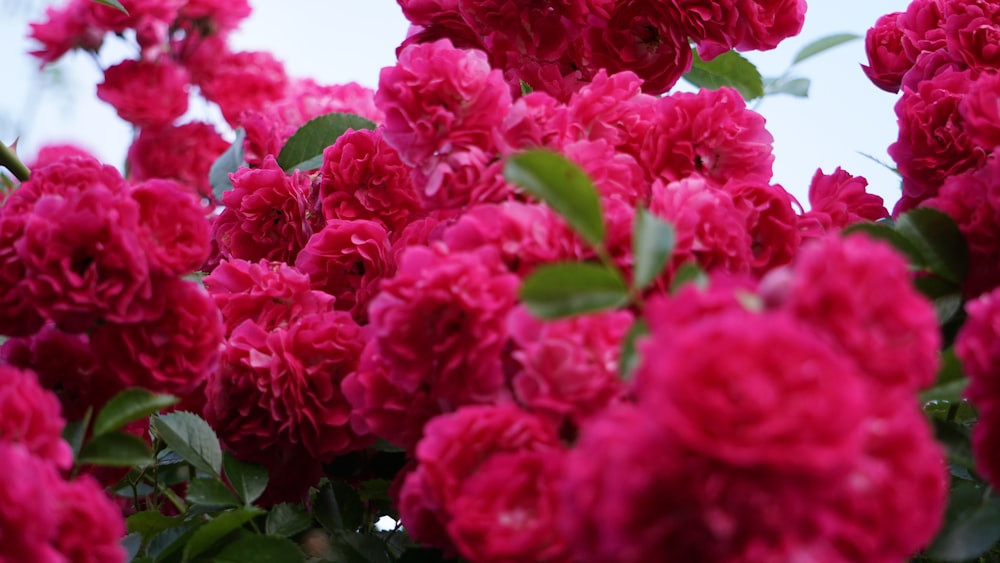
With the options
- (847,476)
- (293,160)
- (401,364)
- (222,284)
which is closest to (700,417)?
(847,476)

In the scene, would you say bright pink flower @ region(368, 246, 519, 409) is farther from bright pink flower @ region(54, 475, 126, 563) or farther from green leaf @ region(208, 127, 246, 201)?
green leaf @ region(208, 127, 246, 201)

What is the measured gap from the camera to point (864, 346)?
35 cm

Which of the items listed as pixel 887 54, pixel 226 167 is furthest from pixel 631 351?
pixel 226 167

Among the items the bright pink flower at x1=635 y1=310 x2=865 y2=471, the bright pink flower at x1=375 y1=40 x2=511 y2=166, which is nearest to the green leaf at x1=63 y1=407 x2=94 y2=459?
the bright pink flower at x1=375 y1=40 x2=511 y2=166

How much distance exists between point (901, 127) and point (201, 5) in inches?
45.5

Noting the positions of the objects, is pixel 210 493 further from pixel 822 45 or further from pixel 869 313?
pixel 822 45

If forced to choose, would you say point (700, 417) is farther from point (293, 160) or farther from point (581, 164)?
point (293, 160)

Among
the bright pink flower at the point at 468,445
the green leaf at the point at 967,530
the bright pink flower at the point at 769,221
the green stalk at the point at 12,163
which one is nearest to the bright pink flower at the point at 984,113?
the bright pink flower at the point at 769,221

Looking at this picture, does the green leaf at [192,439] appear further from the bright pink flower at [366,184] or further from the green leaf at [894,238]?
the green leaf at [894,238]

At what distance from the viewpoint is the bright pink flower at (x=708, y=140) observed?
0.63 m

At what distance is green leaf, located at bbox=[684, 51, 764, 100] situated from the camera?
3.10 feet

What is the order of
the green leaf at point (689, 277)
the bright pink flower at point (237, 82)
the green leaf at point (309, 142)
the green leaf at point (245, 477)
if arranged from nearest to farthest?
the green leaf at point (689, 277) → the green leaf at point (245, 477) → the green leaf at point (309, 142) → the bright pink flower at point (237, 82)

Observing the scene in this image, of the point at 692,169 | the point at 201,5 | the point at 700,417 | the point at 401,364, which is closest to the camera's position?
the point at 700,417

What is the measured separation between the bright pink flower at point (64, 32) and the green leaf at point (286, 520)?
107 centimetres
